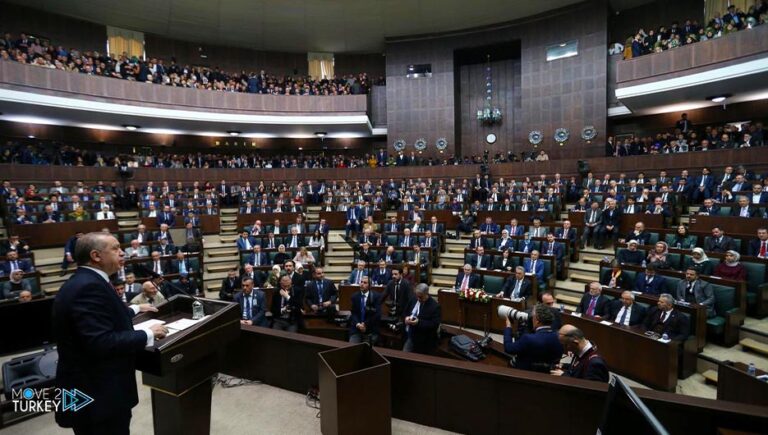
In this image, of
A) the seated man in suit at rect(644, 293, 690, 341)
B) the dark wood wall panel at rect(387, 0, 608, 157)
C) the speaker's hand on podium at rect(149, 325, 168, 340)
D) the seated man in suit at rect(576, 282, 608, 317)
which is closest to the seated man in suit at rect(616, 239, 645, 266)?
the seated man in suit at rect(576, 282, 608, 317)

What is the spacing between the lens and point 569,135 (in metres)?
15.7

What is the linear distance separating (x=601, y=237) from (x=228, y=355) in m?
7.84

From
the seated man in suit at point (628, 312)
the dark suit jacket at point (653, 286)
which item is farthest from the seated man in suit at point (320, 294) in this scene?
the dark suit jacket at point (653, 286)

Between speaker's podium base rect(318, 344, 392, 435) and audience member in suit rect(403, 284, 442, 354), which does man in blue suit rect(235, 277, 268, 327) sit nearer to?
audience member in suit rect(403, 284, 442, 354)

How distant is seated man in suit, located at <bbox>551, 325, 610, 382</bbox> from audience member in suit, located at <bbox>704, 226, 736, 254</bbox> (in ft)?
16.6

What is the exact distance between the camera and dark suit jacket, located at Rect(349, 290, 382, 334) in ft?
16.1

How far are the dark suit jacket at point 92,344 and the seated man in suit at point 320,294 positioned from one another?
4095 millimetres

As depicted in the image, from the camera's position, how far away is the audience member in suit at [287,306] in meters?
5.39

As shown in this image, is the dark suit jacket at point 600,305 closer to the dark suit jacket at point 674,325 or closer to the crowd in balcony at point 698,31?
the dark suit jacket at point 674,325

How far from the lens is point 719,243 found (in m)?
6.42

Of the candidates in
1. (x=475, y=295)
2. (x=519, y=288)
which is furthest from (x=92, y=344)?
(x=519, y=288)

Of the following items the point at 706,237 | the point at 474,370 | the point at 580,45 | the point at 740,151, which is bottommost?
the point at 474,370

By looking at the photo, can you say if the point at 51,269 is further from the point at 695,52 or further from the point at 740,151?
the point at 695,52

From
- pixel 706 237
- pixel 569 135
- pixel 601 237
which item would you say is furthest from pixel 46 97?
pixel 569 135
